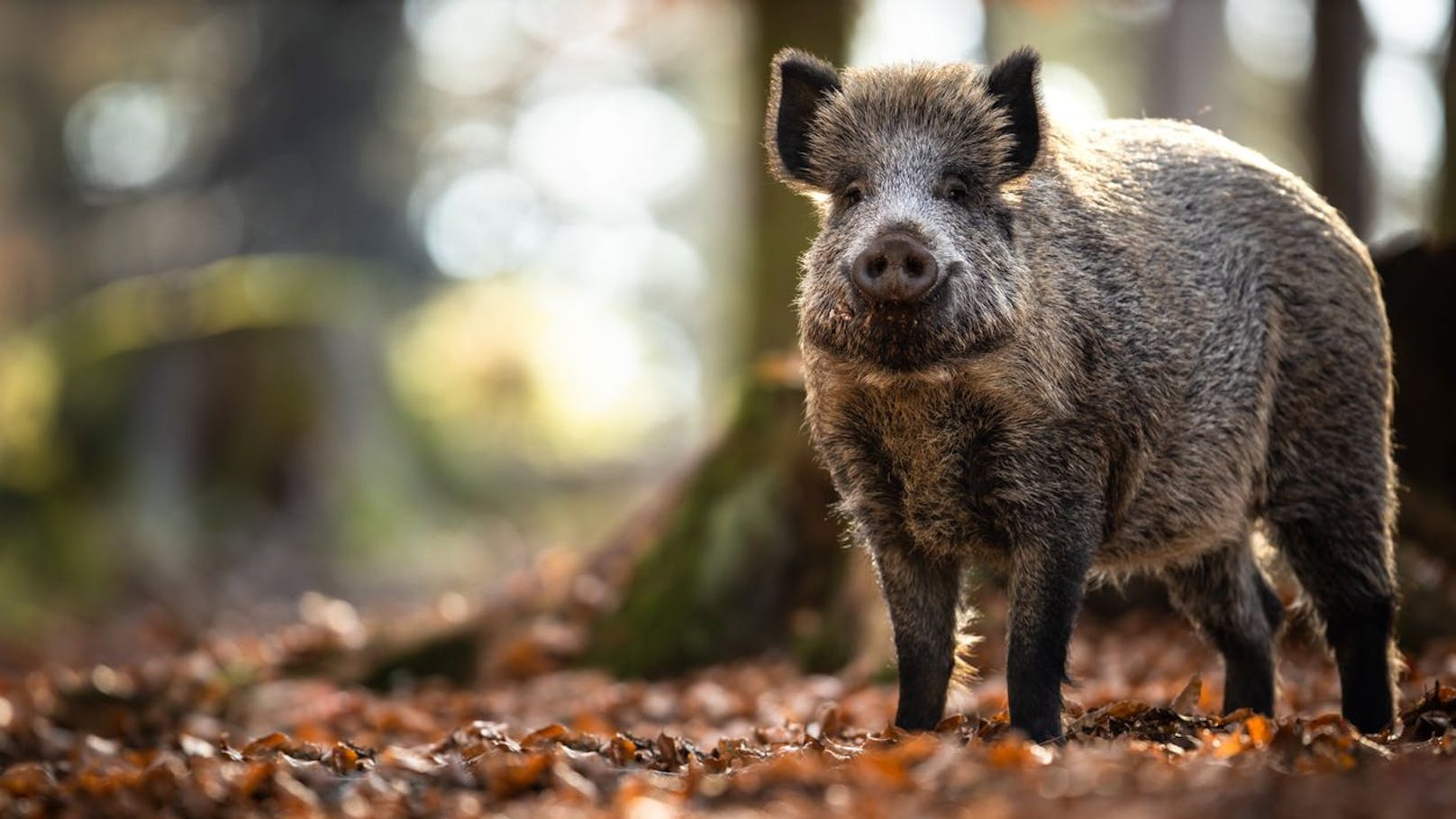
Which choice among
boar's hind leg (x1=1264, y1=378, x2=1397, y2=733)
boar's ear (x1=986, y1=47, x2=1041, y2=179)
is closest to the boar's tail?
boar's hind leg (x1=1264, y1=378, x2=1397, y2=733)

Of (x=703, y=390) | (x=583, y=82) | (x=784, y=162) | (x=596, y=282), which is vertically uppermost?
(x=583, y=82)

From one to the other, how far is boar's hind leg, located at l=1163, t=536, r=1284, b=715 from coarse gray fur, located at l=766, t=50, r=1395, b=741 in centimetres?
1

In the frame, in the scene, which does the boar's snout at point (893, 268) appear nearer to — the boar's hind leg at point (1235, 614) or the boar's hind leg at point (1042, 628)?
the boar's hind leg at point (1042, 628)

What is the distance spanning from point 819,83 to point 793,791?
95.9 inches

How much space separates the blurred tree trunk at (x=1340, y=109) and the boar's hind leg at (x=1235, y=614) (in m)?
6.10

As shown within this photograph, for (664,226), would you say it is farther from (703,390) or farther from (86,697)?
(86,697)

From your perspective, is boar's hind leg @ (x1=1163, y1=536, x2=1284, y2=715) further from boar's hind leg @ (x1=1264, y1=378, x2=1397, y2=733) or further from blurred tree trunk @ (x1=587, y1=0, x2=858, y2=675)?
blurred tree trunk @ (x1=587, y1=0, x2=858, y2=675)

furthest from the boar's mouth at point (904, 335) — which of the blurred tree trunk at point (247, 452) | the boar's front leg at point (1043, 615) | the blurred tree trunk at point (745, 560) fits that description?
the blurred tree trunk at point (247, 452)

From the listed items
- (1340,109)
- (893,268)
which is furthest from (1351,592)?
(1340,109)

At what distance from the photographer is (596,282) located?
41344 mm

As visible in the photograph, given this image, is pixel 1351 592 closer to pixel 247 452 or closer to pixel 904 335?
pixel 904 335

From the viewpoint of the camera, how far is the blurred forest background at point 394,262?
444 inches

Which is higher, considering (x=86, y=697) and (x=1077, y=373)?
(x=1077, y=373)

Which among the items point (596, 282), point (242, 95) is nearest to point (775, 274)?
point (242, 95)
